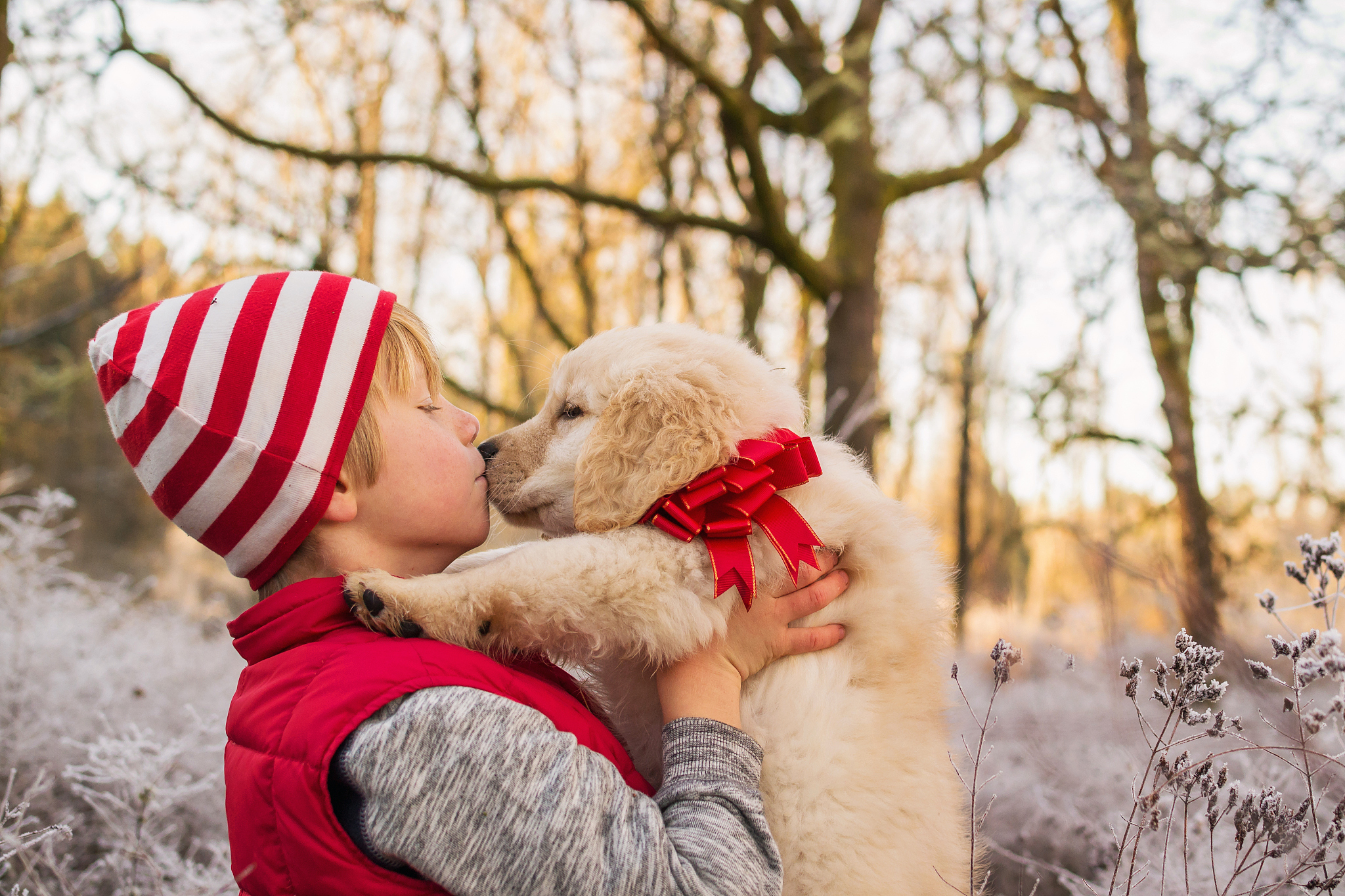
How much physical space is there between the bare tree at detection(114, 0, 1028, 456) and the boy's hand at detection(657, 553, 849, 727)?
3676 millimetres

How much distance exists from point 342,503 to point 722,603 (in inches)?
31.0

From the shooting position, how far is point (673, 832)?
4.33 feet

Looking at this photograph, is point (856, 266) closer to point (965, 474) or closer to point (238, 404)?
point (965, 474)

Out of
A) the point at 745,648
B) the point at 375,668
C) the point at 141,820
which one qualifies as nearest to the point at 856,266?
the point at 745,648

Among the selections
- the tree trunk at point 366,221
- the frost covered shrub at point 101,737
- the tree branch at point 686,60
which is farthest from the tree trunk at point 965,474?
the frost covered shrub at point 101,737

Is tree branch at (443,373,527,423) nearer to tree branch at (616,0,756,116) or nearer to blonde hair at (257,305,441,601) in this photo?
tree branch at (616,0,756,116)

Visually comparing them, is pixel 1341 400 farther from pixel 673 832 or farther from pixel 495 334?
pixel 495 334

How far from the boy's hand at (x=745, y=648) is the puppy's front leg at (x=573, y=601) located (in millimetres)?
56

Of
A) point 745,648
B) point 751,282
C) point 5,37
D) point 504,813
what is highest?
point 751,282

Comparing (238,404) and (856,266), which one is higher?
(856,266)

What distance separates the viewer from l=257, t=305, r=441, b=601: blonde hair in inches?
64.2

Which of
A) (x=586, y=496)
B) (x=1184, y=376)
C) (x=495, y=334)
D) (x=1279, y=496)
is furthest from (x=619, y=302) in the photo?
(x=586, y=496)

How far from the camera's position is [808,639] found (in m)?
1.78

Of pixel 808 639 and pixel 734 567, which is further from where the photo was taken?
pixel 808 639
